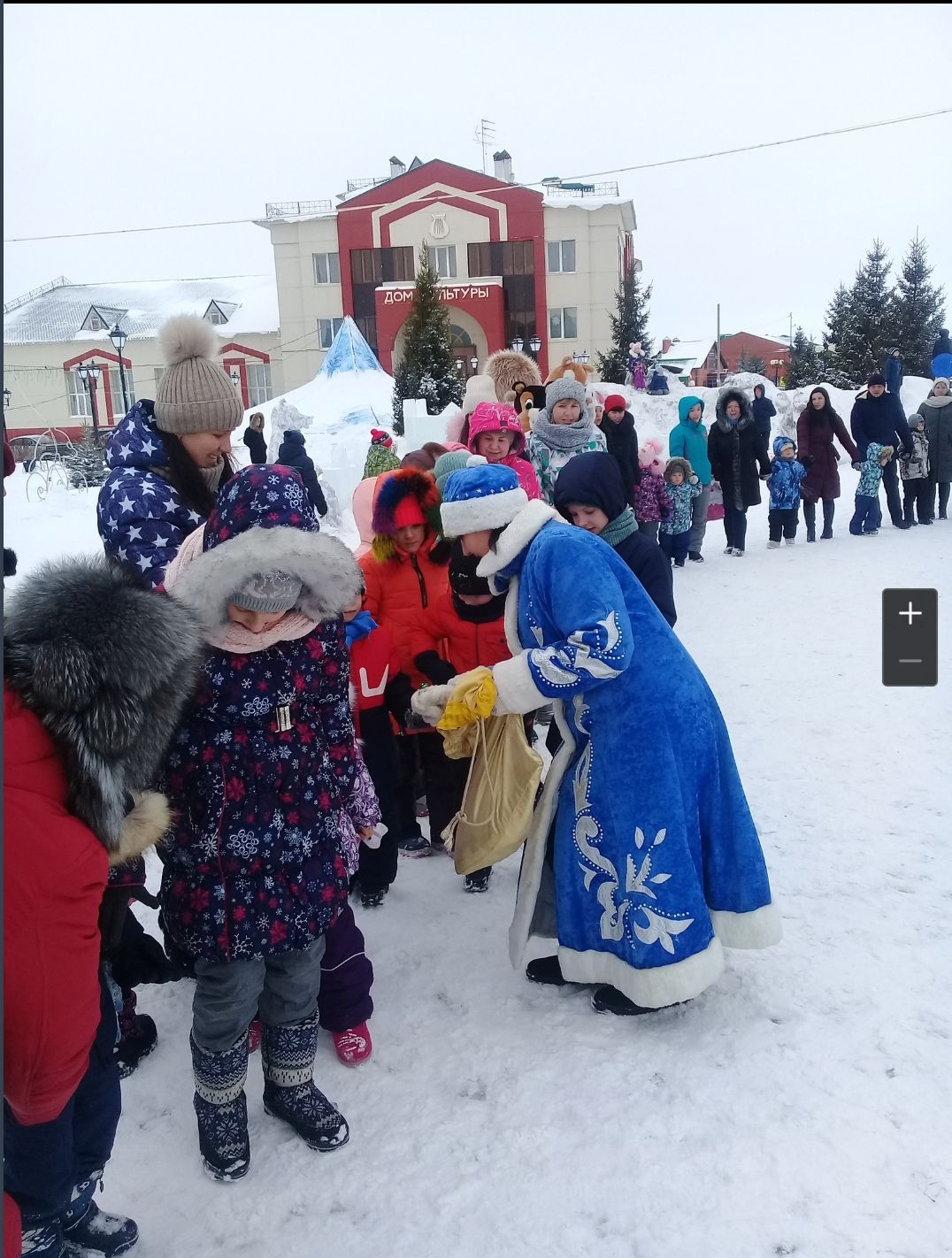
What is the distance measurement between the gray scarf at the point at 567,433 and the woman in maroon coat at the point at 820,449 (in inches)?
178

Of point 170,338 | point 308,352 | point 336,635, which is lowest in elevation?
point 336,635

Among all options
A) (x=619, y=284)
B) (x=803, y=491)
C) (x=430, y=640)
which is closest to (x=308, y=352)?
(x=619, y=284)

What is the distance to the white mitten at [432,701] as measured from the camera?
240cm

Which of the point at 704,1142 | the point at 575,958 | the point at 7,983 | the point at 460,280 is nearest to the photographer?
the point at 7,983

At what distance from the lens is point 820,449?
8.73 metres

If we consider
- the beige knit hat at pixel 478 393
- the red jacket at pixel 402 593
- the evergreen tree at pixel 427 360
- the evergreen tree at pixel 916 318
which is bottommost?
the red jacket at pixel 402 593

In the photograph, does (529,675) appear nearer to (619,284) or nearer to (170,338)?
(170,338)

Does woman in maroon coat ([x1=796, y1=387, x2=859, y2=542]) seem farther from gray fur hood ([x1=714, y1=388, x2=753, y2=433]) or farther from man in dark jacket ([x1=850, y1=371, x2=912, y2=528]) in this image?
gray fur hood ([x1=714, y1=388, x2=753, y2=433])

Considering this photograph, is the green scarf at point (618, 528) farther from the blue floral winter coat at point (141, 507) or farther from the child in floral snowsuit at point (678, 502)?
the child in floral snowsuit at point (678, 502)

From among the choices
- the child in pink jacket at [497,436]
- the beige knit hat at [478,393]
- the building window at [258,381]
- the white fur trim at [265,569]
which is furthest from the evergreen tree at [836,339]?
the building window at [258,381]

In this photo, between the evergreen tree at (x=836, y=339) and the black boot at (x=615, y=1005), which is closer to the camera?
the black boot at (x=615, y=1005)

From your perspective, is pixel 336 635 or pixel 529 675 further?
pixel 529 675

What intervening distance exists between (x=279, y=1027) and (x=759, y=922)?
1204 mm

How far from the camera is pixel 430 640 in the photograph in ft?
10.5
